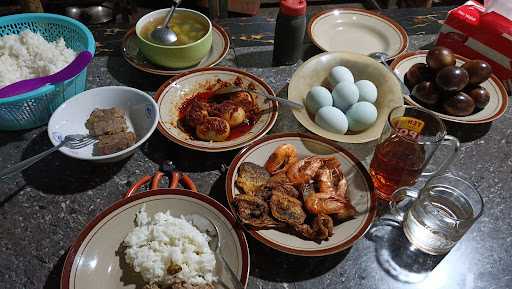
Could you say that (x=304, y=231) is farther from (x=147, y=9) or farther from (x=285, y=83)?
(x=147, y=9)

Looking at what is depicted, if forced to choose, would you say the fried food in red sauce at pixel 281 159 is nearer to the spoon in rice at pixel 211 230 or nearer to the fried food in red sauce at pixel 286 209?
the fried food in red sauce at pixel 286 209

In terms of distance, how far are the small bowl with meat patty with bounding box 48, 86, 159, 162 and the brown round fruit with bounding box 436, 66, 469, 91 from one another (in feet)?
2.97

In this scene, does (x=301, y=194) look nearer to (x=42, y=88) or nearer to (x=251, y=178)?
(x=251, y=178)

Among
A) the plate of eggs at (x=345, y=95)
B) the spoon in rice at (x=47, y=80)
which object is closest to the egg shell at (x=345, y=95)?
the plate of eggs at (x=345, y=95)

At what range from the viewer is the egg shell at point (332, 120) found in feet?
3.94

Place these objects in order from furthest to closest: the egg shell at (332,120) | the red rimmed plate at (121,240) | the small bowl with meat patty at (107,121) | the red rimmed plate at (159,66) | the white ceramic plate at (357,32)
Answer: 1. the white ceramic plate at (357,32)
2. the red rimmed plate at (159,66)
3. the egg shell at (332,120)
4. the small bowl with meat patty at (107,121)
5. the red rimmed plate at (121,240)

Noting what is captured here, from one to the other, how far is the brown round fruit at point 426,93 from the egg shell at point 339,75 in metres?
0.23

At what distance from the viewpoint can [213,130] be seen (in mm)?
1169

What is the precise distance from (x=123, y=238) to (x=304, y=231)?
0.42 m

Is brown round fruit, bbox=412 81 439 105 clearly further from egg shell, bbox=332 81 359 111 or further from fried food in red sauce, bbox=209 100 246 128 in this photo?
fried food in red sauce, bbox=209 100 246 128

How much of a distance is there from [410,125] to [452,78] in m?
0.30

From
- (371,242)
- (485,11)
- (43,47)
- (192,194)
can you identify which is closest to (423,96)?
(485,11)

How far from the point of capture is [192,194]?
3.21 ft

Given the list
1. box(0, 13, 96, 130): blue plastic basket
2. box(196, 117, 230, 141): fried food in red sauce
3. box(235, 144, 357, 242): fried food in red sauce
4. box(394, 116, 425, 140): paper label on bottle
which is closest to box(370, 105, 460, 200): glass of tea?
box(394, 116, 425, 140): paper label on bottle
